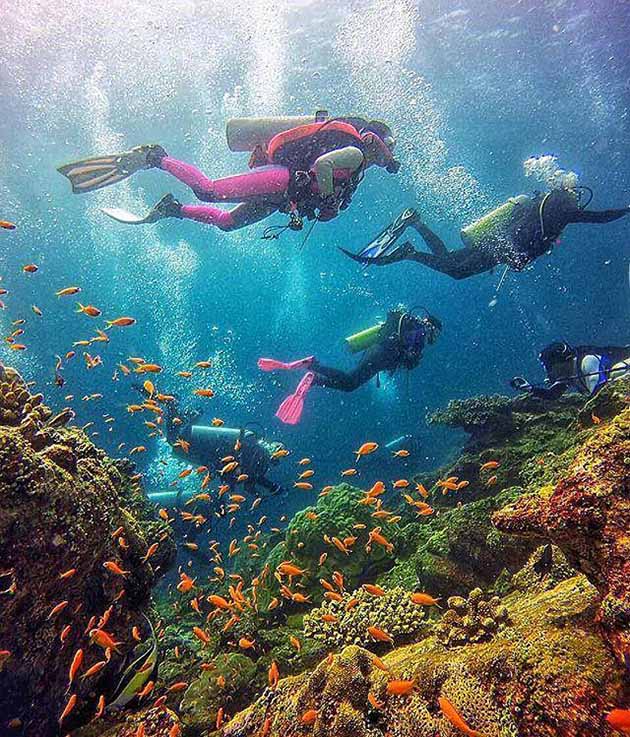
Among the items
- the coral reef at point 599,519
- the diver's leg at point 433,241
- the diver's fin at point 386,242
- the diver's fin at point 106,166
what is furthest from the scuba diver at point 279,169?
the coral reef at point 599,519

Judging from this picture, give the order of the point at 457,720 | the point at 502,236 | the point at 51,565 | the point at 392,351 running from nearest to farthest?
the point at 457,720 → the point at 51,565 → the point at 502,236 → the point at 392,351

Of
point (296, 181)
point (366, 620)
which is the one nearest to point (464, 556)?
point (366, 620)

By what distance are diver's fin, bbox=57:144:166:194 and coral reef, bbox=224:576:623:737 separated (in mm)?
8939

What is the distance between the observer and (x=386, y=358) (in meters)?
10.7

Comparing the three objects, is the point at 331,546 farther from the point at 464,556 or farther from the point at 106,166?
the point at 106,166

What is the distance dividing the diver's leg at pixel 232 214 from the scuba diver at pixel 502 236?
5.80 ft

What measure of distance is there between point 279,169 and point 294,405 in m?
5.28

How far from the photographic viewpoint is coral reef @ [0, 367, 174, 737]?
10.4ft

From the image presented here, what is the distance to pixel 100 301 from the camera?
144 feet

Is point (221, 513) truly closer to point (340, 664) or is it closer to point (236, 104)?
point (340, 664)

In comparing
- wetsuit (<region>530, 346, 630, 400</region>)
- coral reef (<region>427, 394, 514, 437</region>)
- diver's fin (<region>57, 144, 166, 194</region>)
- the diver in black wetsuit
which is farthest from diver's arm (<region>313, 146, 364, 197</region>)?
coral reef (<region>427, 394, 514, 437</region>)

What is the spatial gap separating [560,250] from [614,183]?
13249 mm

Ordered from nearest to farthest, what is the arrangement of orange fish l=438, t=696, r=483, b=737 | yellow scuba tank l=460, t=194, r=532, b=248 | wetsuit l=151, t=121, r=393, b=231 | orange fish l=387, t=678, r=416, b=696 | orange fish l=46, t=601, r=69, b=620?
orange fish l=438, t=696, r=483, b=737 → orange fish l=387, t=678, r=416, b=696 → orange fish l=46, t=601, r=69, b=620 → wetsuit l=151, t=121, r=393, b=231 → yellow scuba tank l=460, t=194, r=532, b=248

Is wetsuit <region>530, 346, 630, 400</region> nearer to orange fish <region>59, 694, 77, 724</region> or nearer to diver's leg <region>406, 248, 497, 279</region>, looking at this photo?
diver's leg <region>406, 248, 497, 279</region>
